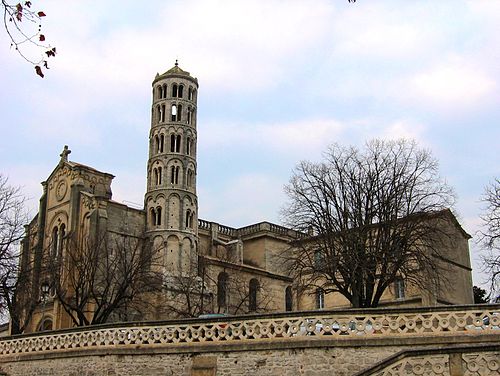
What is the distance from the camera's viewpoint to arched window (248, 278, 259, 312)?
2282 inches

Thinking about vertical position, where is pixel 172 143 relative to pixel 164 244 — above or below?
above

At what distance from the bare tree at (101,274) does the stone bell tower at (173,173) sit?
4615mm

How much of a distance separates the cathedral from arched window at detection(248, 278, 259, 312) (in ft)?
0.46

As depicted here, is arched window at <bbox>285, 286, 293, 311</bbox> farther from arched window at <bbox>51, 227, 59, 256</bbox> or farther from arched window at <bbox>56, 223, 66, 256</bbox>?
arched window at <bbox>51, 227, 59, 256</bbox>

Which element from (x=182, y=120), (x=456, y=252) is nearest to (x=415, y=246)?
(x=456, y=252)

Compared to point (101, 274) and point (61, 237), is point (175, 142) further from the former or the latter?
point (101, 274)

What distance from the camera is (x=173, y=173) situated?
63125mm

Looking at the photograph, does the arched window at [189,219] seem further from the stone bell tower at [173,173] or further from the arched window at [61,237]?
the arched window at [61,237]

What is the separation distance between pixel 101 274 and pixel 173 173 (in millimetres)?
16302

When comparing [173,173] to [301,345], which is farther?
[173,173]

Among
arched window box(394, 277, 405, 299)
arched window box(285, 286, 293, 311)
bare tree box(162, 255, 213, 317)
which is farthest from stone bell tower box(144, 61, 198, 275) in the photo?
arched window box(394, 277, 405, 299)

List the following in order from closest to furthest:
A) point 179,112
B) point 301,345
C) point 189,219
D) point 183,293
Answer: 1. point 301,345
2. point 183,293
3. point 189,219
4. point 179,112

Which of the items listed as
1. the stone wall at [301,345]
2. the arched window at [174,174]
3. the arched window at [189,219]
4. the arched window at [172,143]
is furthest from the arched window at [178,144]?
the stone wall at [301,345]

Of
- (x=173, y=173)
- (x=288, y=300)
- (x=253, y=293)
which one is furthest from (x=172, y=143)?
(x=288, y=300)
